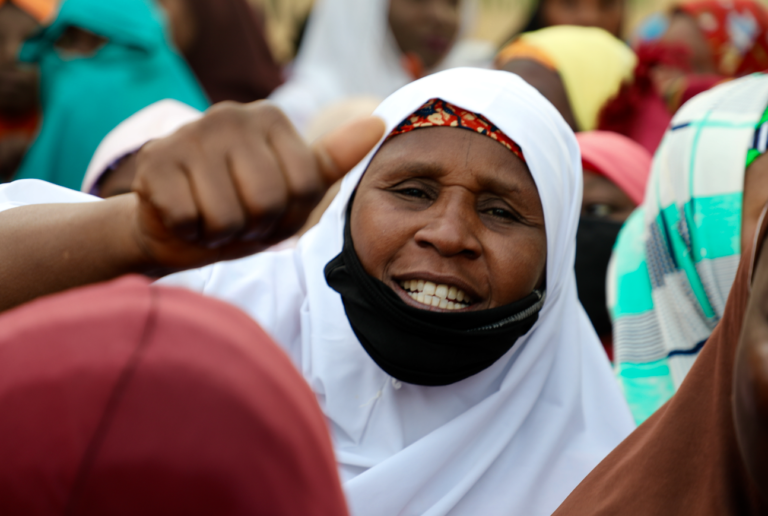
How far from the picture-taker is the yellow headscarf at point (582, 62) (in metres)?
3.96

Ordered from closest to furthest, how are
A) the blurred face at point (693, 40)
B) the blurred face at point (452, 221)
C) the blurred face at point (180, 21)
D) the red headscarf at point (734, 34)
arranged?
the blurred face at point (452, 221) < the blurred face at point (693, 40) < the red headscarf at point (734, 34) < the blurred face at point (180, 21)

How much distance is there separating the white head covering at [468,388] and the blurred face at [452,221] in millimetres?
71

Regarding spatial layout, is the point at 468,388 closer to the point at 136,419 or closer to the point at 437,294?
the point at 437,294

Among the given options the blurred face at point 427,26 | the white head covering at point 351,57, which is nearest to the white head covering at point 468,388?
the blurred face at point 427,26

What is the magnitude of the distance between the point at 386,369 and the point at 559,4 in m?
4.37

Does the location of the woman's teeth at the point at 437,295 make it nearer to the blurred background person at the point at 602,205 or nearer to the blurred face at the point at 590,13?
the blurred background person at the point at 602,205

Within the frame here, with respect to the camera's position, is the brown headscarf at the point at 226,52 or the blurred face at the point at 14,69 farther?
the brown headscarf at the point at 226,52

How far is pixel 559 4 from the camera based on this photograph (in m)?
5.54

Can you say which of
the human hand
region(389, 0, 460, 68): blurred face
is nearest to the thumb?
the human hand

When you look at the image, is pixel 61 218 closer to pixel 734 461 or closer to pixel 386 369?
pixel 386 369

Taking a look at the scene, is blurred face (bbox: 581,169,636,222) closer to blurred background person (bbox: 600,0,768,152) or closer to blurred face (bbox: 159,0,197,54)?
blurred background person (bbox: 600,0,768,152)

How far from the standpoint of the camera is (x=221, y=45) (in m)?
5.23

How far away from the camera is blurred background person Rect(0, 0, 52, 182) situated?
4281mm

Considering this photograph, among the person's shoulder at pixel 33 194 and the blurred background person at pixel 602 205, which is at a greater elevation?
the person's shoulder at pixel 33 194
